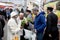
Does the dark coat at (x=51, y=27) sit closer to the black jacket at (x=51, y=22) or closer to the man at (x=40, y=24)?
the black jacket at (x=51, y=22)

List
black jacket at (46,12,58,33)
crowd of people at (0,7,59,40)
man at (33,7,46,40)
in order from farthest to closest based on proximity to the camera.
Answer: man at (33,7,46,40) → crowd of people at (0,7,59,40) → black jacket at (46,12,58,33)

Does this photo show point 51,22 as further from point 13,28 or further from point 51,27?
point 13,28

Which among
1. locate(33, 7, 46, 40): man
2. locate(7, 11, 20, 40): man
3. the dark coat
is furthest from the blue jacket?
locate(7, 11, 20, 40): man

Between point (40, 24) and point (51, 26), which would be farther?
point (40, 24)

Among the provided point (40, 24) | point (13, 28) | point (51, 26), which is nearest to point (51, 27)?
point (51, 26)

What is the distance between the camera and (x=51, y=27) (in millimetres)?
7402

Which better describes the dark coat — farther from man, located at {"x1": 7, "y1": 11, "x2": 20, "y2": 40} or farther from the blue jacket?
man, located at {"x1": 7, "y1": 11, "x2": 20, "y2": 40}

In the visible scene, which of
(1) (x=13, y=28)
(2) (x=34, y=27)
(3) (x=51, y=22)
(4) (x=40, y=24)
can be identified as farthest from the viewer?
(1) (x=13, y=28)

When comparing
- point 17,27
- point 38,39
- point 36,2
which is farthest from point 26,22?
point 36,2

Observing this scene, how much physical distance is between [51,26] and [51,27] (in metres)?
0.04

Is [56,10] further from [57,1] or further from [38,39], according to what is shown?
[38,39]

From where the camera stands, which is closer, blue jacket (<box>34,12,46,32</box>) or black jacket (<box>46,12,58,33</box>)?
black jacket (<box>46,12,58,33</box>)

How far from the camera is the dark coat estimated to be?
733 cm

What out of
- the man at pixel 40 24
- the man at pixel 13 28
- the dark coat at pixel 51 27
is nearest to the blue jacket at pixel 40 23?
the man at pixel 40 24
